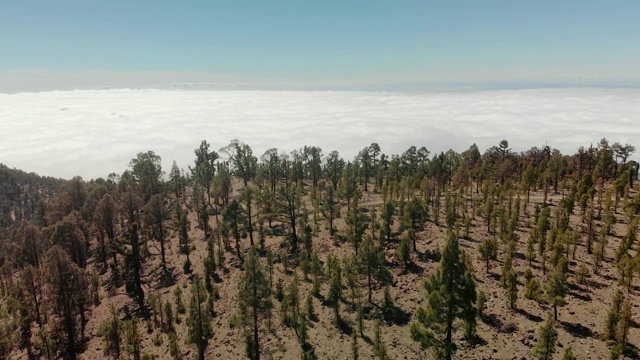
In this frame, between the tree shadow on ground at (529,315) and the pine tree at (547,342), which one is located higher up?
the pine tree at (547,342)

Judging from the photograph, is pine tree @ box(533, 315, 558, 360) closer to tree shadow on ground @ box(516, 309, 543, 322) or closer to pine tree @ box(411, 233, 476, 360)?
tree shadow on ground @ box(516, 309, 543, 322)

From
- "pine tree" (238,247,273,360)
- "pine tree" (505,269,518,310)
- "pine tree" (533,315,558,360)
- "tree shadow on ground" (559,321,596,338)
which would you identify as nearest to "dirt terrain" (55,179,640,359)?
"tree shadow on ground" (559,321,596,338)

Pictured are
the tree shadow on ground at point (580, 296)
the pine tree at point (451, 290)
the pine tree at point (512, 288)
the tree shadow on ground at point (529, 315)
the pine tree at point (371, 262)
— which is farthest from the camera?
the pine tree at point (371, 262)

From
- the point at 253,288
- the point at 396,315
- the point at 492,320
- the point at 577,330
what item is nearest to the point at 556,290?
the point at 577,330

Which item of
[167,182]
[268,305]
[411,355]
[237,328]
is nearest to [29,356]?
[237,328]

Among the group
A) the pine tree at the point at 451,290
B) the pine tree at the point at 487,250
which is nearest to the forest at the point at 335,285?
the pine tree at the point at 451,290

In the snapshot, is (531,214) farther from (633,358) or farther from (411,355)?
(411,355)

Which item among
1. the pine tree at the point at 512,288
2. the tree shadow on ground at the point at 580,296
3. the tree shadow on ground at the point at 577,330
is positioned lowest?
the tree shadow on ground at the point at 577,330

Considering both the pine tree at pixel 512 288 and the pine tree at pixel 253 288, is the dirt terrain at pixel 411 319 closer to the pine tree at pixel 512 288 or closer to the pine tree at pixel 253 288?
the pine tree at pixel 512 288
